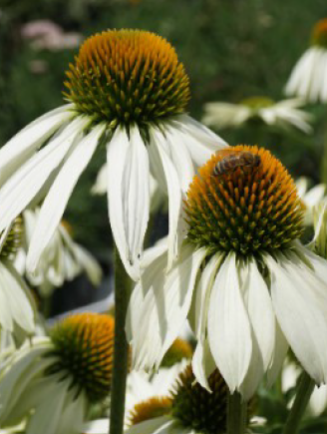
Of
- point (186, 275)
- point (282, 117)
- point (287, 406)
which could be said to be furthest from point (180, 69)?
point (282, 117)

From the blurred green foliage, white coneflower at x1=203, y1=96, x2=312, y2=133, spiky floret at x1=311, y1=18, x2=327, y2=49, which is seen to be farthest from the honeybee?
the blurred green foliage

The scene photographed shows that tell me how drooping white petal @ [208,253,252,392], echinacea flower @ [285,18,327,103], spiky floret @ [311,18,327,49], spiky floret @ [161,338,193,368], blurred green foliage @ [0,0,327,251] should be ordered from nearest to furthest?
drooping white petal @ [208,253,252,392] → spiky floret @ [161,338,193,368] → echinacea flower @ [285,18,327,103] → spiky floret @ [311,18,327,49] → blurred green foliage @ [0,0,327,251]

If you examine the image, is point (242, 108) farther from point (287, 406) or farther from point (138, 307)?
point (138, 307)

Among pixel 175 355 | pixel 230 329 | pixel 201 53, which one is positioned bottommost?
pixel 201 53

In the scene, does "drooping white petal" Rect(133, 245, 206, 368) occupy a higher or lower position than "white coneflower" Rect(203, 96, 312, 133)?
higher

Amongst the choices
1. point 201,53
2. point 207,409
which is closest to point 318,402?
point 207,409

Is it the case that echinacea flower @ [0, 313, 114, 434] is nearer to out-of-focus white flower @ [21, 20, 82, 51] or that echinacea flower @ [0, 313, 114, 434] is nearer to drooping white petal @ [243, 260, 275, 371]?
drooping white petal @ [243, 260, 275, 371]

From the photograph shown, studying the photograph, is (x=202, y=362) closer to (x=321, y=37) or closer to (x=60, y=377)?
(x=60, y=377)

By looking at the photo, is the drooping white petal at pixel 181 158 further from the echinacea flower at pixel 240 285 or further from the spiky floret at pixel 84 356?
the spiky floret at pixel 84 356
